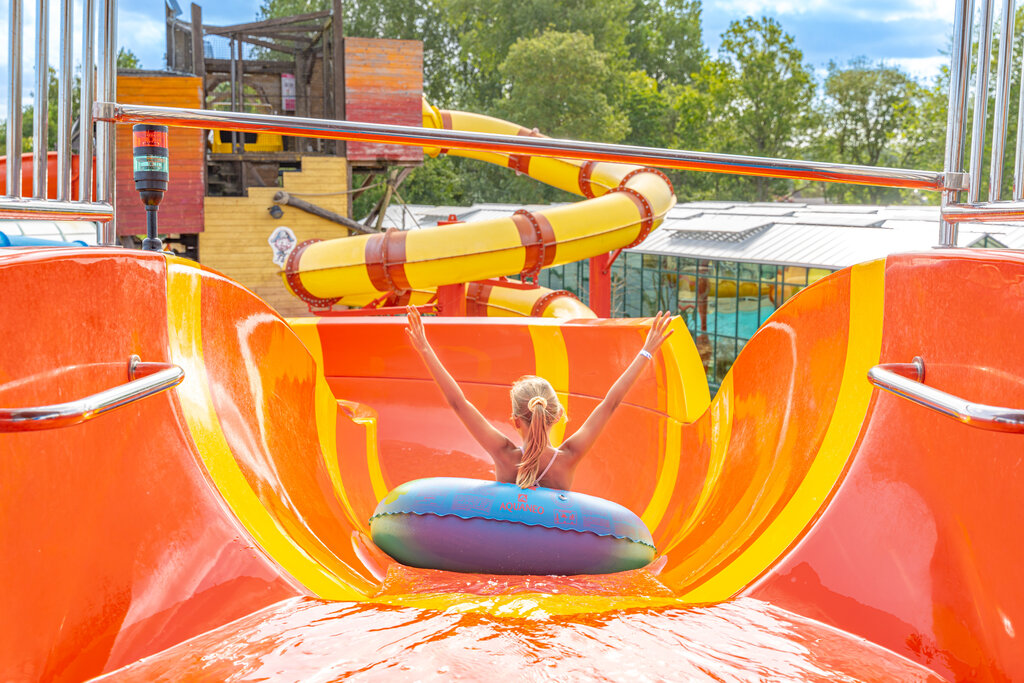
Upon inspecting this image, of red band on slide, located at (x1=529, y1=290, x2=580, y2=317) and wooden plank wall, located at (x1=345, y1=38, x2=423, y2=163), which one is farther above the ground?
wooden plank wall, located at (x1=345, y1=38, x2=423, y2=163)

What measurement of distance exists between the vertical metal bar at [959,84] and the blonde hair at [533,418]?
44.4 inches

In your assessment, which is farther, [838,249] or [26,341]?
[838,249]

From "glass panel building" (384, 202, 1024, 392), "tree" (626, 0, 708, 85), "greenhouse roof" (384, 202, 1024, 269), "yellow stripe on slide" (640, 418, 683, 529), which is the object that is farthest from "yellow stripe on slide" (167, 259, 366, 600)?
"tree" (626, 0, 708, 85)

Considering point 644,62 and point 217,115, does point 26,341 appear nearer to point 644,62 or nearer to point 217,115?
point 217,115

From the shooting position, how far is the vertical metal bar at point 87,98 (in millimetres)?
2113

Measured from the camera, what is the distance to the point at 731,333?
47.5ft

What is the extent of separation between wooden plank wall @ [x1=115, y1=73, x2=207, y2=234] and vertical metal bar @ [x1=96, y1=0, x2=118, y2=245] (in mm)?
9581

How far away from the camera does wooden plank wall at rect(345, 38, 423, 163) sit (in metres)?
12.5

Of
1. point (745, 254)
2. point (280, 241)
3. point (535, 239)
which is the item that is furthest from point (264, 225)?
point (745, 254)

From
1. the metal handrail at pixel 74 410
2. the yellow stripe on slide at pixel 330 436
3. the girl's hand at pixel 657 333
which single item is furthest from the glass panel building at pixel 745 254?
the metal handrail at pixel 74 410

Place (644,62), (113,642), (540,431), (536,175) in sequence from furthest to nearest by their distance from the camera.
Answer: (644,62)
(536,175)
(540,431)
(113,642)

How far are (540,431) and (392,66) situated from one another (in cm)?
1117

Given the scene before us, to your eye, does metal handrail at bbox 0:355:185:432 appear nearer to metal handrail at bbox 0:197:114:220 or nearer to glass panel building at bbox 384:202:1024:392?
metal handrail at bbox 0:197:114:220

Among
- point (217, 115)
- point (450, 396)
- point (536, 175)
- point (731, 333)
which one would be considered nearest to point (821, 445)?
point (450, 396)
